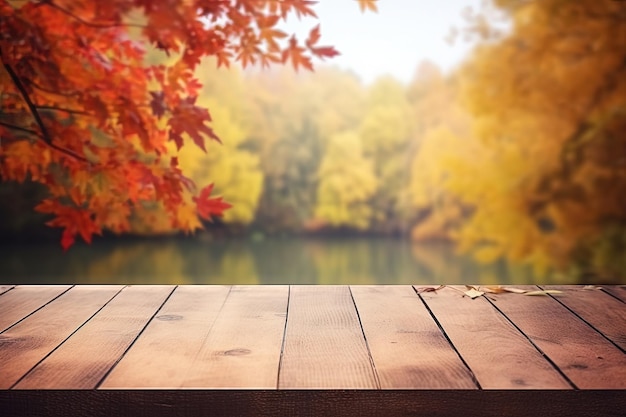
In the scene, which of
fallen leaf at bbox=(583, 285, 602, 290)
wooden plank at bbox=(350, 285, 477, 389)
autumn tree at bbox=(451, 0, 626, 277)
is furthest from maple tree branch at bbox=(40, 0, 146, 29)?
fallen leaf at bbox=(583, 285, 602, 290)

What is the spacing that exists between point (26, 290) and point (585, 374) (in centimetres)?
188

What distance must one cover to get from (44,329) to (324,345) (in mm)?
770

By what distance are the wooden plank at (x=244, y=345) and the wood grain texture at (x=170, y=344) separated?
3 centimetres

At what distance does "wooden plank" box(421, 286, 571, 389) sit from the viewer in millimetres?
1595

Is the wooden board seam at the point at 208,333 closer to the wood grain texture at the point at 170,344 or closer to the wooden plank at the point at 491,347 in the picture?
the wood grain texture at the point at 170,344

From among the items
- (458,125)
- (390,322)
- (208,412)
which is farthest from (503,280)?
(208,412)

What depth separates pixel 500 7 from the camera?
2846mm

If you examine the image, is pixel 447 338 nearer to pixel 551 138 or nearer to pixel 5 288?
pixel 551 138

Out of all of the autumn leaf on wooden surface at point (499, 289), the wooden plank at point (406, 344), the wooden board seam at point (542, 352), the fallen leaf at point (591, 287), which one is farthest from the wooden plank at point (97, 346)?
the fallen leaf at point (591, 287)

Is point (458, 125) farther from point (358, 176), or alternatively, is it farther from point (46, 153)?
point (46, 153)

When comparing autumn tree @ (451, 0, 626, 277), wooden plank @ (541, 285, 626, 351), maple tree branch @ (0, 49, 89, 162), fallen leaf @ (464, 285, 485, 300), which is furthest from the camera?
autumn tree @ (451, 0, 626, 277)

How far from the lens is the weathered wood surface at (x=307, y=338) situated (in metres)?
1.61

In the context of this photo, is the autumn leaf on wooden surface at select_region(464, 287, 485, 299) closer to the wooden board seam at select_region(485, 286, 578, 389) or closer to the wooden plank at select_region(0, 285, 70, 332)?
the wooden board seam at select_region(485, 286, 578, 389)

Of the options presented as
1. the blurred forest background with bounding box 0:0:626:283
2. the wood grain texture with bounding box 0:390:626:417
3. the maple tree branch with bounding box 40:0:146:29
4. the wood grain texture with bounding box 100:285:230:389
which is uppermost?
the maple tree branch with bounding box 40:0:146:29
